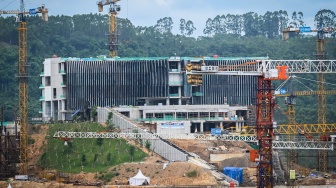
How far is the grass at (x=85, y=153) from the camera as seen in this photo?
→ 14362 cm

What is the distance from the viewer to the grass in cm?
14362

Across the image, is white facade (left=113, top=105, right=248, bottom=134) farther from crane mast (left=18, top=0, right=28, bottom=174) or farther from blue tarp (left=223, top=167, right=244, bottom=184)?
blue tarp (left=223, top=167, right=244, bottom=184)

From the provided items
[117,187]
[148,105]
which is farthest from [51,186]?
[148,105]

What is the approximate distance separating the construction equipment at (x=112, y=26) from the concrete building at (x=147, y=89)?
51.5 ft

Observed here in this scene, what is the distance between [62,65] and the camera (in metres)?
171

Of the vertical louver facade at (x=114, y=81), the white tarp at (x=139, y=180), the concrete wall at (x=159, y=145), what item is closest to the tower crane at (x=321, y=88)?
the concrete wall at (x=159, y=145)

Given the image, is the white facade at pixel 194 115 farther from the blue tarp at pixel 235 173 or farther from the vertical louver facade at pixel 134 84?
the blue tarp at pixel 235 173

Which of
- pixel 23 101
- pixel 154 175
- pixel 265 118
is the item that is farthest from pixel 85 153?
pixel 265 118

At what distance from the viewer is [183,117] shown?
549ft

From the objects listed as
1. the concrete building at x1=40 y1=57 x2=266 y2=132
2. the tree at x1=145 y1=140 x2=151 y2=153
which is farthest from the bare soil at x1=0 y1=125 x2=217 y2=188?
the concrete building at x1=40 y1=57 x2=266 y2=132

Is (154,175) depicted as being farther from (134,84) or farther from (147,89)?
(134,84)

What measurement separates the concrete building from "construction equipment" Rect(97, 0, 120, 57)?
15.7 metres

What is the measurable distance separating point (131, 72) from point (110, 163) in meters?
30.9

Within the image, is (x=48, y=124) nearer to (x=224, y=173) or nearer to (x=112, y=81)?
(x=112, y=81)
